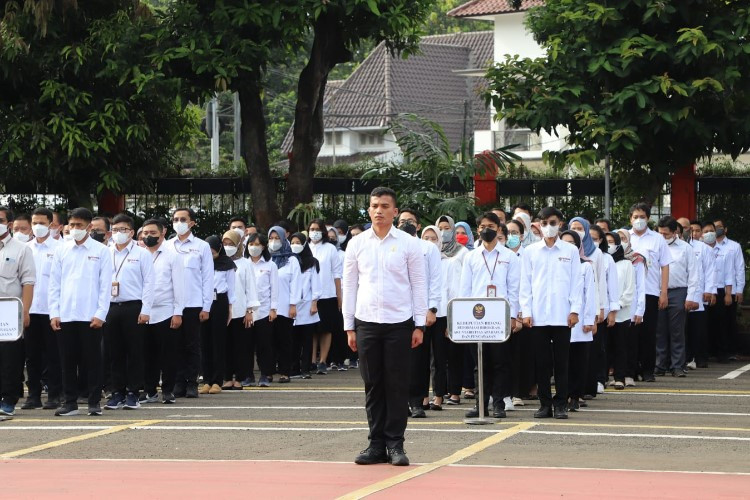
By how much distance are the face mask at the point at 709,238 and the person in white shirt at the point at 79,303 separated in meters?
10.00

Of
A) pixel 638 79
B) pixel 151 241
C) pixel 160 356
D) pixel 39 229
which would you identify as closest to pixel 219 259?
pixel 151 241

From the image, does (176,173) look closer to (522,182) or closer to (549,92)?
(522,182)

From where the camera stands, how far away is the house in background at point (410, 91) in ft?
205

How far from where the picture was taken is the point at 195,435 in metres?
13.1

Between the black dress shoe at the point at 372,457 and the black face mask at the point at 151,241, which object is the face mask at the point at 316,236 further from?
the black dress shoe at the point at 372,457

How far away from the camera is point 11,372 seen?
15453mm

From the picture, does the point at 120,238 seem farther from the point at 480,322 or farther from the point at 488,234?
the point at 480,322

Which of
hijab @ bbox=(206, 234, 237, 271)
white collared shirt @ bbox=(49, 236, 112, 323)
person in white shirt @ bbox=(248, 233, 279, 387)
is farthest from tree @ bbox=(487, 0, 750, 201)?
white collared shirt @ bbox=(49, 236, 112, 323)

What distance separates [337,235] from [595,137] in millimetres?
4241

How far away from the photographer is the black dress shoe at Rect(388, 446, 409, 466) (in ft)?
35.6

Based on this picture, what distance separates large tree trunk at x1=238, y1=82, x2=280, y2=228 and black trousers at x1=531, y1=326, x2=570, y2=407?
13.0 meters

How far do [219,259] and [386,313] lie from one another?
7.27 m

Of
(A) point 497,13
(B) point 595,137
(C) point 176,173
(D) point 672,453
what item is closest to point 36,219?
(D) point 672,453

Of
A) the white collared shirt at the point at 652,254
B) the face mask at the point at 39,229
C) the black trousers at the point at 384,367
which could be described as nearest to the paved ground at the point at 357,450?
the black trousers at the point at 384,367
